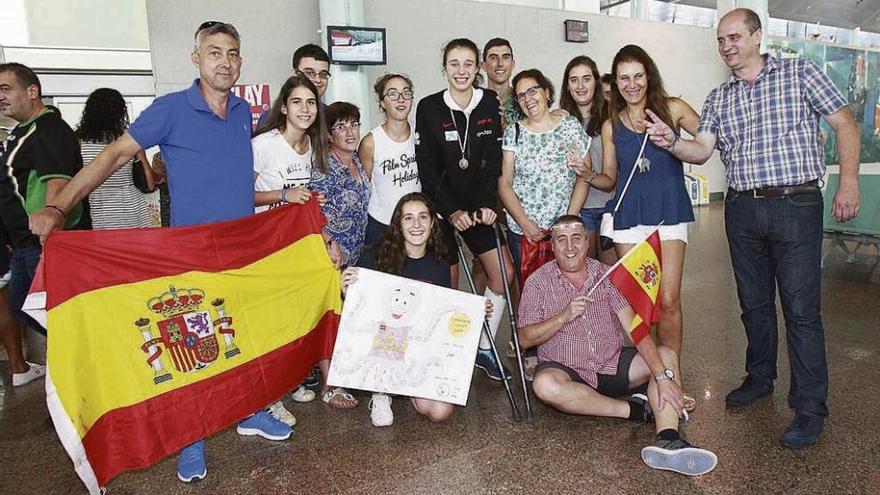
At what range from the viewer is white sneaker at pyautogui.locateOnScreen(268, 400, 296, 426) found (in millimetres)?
3096

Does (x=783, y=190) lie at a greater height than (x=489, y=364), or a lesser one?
greater

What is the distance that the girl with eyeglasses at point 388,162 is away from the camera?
339 centimetres

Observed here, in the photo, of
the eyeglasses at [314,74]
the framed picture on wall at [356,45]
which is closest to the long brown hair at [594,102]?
the eyeglasses at [314,74]

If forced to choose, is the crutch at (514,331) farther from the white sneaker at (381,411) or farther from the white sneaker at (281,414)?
the white sneaker at (281,414)

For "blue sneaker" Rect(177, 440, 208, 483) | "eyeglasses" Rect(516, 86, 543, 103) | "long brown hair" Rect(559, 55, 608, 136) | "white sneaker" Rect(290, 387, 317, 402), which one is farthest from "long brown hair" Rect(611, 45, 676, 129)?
"blue sneaker" Rect(177, 440, 208, 483)

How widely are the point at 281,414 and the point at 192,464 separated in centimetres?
57

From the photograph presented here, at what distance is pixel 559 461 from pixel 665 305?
0.95m

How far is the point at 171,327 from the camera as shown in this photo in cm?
245

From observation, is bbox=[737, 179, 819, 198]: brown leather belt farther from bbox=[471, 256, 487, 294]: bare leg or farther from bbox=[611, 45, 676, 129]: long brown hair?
bbox=[471, 256, 487, 294]: bare leg

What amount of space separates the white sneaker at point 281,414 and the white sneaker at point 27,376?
200cm

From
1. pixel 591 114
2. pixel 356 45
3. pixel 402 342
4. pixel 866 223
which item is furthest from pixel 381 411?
pixel 356 45

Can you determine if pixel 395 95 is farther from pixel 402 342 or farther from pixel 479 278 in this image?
pixel 479 278

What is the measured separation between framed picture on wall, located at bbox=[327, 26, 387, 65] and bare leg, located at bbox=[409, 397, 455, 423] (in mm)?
5848

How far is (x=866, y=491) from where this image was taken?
2.28 meters
